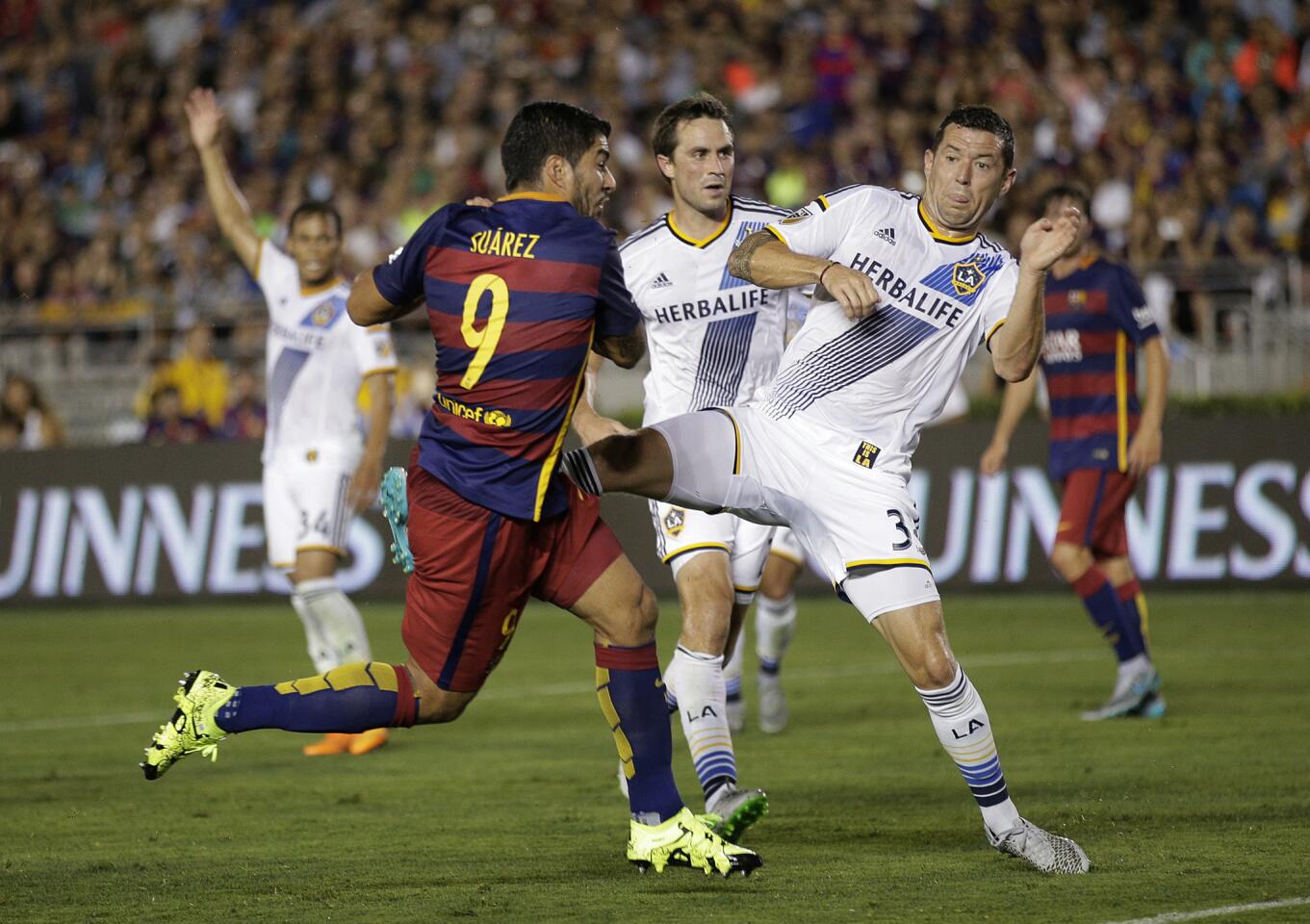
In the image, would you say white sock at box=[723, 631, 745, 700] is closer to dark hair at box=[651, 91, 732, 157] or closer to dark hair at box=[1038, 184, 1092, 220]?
dark hair at box=[651, 91, 732, 157]

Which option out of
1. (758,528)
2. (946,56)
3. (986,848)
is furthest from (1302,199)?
(986,848)

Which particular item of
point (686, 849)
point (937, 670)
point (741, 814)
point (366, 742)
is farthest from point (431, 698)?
point (366, 742)

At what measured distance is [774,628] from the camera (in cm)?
987

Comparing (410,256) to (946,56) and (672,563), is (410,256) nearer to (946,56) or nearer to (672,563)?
(672,563)

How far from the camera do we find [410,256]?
578cm

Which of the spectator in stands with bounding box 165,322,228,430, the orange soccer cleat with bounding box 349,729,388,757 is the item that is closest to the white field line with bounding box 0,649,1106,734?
the orange soccer cleat with bounding box 349,729,388,757

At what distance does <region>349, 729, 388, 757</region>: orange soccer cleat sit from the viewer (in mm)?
9188

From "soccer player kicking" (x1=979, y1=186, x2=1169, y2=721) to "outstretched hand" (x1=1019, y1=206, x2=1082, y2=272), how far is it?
4377 mm

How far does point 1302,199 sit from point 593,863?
14233 millimetres

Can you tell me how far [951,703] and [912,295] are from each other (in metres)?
1.40

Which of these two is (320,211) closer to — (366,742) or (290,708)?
(366,742)

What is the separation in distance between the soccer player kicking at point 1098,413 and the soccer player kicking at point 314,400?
3.62m

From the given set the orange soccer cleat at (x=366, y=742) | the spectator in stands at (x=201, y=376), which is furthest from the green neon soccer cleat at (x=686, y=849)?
the spectator in stands at (x=201, y=376)

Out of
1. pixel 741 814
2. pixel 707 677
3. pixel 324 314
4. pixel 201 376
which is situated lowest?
pixel 201 376
